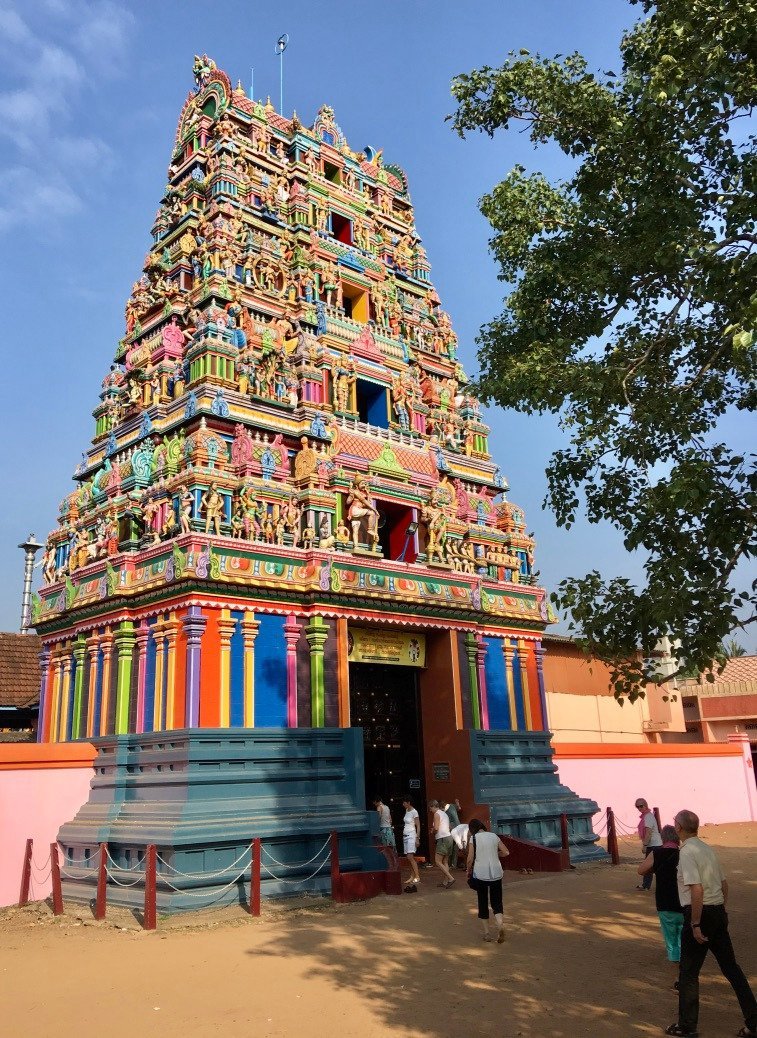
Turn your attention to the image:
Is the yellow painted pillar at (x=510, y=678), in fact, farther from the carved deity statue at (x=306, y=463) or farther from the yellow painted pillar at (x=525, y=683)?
the carved deity statue at (x=306, y=463)

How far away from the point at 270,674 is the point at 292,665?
47cm

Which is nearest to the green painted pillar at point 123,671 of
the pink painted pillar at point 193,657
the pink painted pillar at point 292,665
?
the pink painted pillar at point 193,657

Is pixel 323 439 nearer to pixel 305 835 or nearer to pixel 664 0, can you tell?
pixel 305 835

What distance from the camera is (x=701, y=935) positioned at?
6.53m

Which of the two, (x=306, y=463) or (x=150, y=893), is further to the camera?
(x=306, y=463)

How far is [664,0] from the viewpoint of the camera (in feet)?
29.5

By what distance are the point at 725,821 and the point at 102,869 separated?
19.5m

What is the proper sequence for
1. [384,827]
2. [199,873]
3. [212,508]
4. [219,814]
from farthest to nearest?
1. [212,508]
2. [384,827]
3. [219,814]
4. [199,873]

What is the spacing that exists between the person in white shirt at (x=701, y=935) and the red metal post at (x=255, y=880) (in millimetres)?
7037

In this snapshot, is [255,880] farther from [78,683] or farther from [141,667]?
[78,683]

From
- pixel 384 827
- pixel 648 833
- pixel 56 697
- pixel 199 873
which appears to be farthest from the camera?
pixel 56 697

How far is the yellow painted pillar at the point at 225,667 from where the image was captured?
14398 mm

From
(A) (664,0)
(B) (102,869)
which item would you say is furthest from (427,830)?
(A) (664,0)

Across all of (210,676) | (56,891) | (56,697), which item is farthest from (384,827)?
(56,697)
